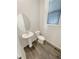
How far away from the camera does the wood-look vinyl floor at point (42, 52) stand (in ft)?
4.11

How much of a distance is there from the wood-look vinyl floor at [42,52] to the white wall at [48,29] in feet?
0.33

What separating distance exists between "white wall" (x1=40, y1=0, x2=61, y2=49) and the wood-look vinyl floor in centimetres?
10

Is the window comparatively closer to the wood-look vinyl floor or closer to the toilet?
the toilet

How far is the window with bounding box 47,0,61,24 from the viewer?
1456mm

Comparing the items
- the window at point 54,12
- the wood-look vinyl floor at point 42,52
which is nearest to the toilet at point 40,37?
the wood-look vinyl floor at point 42,52

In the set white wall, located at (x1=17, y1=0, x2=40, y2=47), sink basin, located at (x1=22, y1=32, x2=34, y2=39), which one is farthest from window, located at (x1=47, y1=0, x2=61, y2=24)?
sink basin, located at (x1=22, y1=32, x2=34, y2=39)

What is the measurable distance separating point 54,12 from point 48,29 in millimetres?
291

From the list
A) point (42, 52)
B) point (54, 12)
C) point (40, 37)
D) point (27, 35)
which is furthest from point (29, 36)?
point (54, 12)

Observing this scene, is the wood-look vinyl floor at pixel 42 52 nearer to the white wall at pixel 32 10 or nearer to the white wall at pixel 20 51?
the white wall at pixel 20 51

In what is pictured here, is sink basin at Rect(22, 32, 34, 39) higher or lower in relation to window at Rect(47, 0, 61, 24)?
lower

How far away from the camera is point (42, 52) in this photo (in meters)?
1.34

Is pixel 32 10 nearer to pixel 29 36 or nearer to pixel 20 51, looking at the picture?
pixel 29 36
